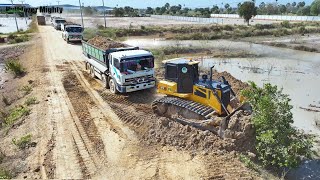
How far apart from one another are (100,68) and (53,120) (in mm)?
5832

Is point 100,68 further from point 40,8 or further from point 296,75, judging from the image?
point 40,8

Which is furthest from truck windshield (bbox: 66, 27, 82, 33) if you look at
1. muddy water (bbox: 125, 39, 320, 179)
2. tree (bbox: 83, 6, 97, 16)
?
tree (bbox: 83, 6, 97, 16)

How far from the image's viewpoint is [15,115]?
1463cm

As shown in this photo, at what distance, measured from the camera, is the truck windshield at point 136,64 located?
15445 millimetres

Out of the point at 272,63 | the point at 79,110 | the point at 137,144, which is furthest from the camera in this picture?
the point at 272,63

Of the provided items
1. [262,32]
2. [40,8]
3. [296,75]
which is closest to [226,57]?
[296,75]

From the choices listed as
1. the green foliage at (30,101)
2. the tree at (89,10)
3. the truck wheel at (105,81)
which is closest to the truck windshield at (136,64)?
the truck wheel at (105,81)

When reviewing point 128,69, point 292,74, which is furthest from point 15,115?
point 292,74

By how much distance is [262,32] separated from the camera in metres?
51.2

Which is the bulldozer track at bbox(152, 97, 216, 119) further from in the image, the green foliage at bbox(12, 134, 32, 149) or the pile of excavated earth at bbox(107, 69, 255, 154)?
the green foliage at bbox(12, 134, 32, 149)

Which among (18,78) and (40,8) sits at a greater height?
(40,8)

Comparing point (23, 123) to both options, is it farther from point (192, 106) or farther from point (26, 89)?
point (192, 106)

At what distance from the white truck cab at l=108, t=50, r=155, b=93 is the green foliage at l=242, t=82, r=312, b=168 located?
23.0ft

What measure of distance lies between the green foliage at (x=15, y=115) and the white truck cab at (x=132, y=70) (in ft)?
15.4
